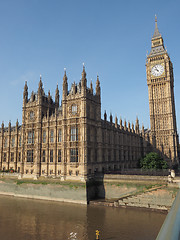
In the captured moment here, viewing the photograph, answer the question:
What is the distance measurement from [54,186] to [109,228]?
25.2 metres

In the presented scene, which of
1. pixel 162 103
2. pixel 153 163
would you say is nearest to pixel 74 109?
pixel 153 163

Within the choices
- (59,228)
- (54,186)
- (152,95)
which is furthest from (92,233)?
(152,95)

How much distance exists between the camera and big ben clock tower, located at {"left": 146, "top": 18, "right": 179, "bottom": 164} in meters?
108

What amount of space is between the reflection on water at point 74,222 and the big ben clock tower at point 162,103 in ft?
230

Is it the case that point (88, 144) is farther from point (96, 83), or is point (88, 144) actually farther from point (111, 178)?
point (96, 83)

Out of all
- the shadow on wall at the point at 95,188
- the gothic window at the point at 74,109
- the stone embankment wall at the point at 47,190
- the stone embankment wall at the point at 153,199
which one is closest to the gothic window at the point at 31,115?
the gothic window at the point at 74,109

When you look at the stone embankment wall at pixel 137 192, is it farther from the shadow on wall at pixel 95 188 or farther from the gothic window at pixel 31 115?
the gothic window at pixel 31 115

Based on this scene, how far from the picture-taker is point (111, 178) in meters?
55.8

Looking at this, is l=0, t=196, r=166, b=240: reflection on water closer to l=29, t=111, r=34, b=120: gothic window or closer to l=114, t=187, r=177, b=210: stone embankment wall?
l=114, t=187, r=177, b=210: stone embankment wall

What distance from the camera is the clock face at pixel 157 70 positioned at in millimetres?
117125

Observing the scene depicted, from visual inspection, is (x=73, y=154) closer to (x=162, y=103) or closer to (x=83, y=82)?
(x=83, y=82)

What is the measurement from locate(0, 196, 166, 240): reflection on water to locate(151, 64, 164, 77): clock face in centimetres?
9073

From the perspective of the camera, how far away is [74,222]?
1558 inches

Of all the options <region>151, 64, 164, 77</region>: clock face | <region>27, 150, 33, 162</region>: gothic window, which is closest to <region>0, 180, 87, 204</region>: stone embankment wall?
<region>27, 150, 33, 162</region>: gothic window
